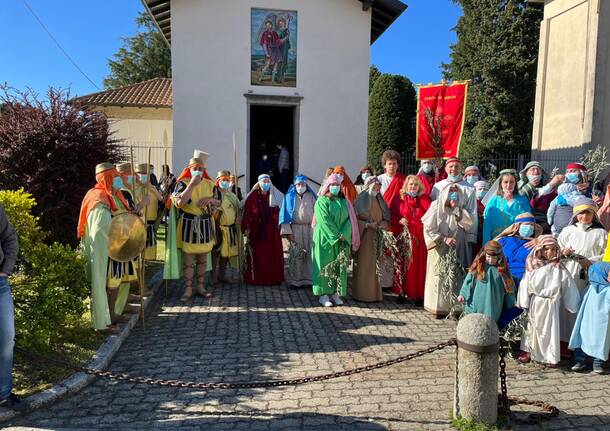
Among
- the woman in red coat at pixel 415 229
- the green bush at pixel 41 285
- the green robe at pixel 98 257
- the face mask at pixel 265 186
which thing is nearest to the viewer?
the green bush at pixel 41 285

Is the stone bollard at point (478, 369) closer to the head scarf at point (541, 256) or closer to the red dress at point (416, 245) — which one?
the head scarf at point (541, 256)

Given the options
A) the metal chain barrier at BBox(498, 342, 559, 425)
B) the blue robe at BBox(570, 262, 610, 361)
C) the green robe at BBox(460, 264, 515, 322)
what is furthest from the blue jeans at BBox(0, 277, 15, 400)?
the blue robe at BBox(570, 262, 610, 361)

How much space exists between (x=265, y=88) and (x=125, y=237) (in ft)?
32.3

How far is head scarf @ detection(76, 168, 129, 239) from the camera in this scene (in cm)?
568

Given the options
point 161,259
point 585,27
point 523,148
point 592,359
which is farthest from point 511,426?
point 523,148

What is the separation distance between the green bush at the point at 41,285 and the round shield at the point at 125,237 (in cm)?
37

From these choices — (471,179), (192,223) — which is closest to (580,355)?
(471,179)

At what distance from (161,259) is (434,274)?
6.09 m

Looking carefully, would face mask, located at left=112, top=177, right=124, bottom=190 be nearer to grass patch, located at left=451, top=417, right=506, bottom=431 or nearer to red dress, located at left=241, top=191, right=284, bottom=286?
red dress, located at left=241, top=191, right=284, bottom=286

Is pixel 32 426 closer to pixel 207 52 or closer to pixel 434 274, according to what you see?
pixel 434 274

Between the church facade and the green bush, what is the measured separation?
9089mm

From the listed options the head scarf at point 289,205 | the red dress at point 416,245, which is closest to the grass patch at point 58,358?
the head scarf at point 289,205

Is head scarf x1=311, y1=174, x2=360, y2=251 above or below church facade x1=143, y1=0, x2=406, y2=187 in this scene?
below

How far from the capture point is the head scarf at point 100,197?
5680 millimetres
